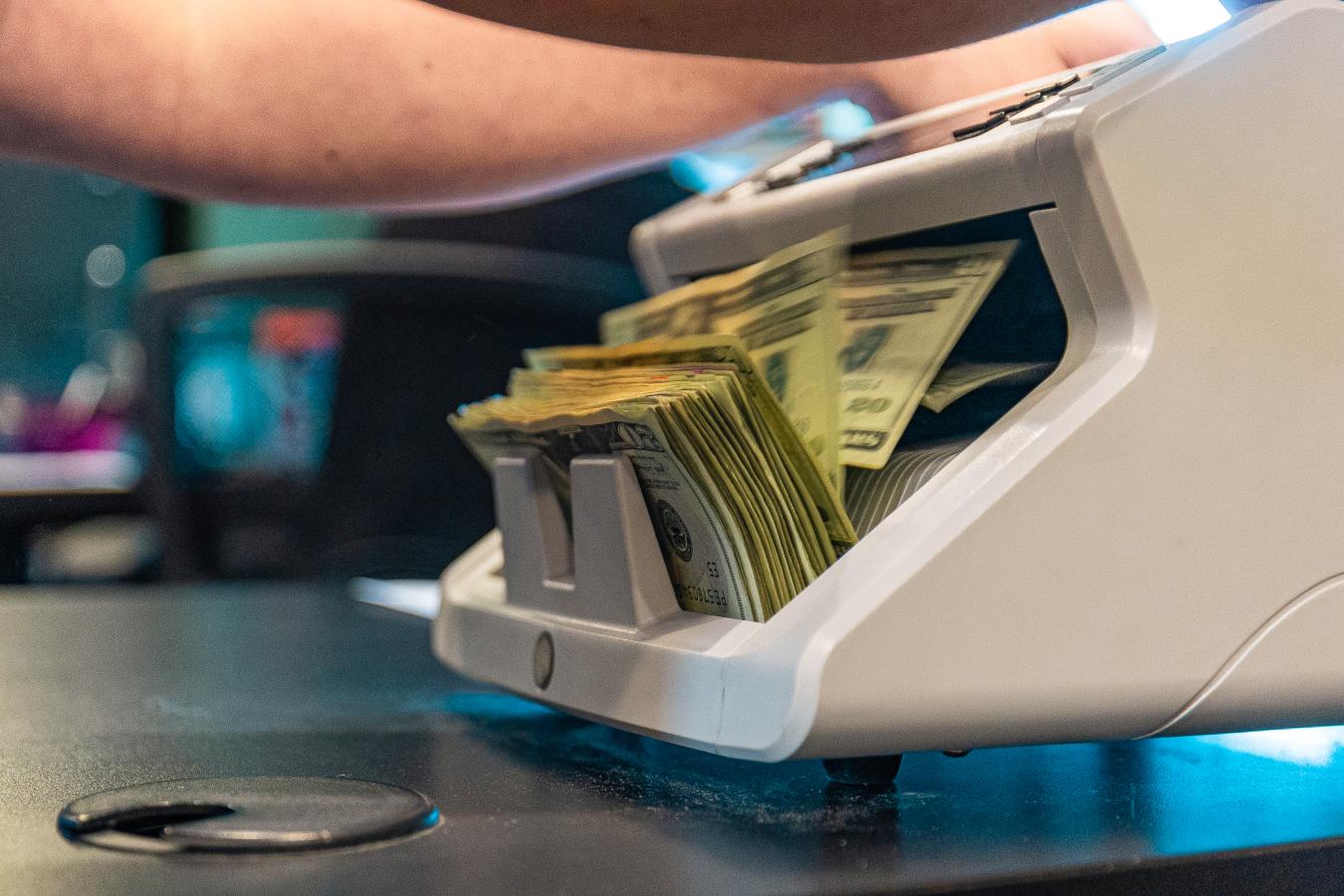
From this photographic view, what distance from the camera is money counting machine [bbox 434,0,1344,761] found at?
44 centimetres

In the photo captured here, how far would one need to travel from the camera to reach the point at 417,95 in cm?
81

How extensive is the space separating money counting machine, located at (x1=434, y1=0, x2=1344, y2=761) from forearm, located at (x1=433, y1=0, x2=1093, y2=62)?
87mm

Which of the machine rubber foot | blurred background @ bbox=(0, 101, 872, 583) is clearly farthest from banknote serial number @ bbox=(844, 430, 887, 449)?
blurred background @ bbox=(0, 101, 872, 583)

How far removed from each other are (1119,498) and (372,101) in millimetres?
509

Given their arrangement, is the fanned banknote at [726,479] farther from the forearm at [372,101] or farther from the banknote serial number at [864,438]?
the forearm at [372,101]

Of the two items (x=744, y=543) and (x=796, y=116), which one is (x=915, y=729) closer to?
(x=744, y=543)

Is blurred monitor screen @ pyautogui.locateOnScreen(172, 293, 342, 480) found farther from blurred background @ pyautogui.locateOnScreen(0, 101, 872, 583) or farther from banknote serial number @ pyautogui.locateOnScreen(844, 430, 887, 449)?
banknote serial number @ pyautogui.locateOnScreen(844, 430, 887, 449)

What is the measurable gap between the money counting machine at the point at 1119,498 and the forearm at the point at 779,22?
0.28 ft

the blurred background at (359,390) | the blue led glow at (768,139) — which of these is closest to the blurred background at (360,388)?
the blurred background at (359,390)

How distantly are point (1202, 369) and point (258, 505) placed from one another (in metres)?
1.52

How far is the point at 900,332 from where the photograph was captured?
1.85ft

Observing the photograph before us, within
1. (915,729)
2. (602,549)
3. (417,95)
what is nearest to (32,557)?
(417,95)

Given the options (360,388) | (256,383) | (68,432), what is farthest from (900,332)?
(68,432)

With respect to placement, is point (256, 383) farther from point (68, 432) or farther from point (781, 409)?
point (781, 409)
